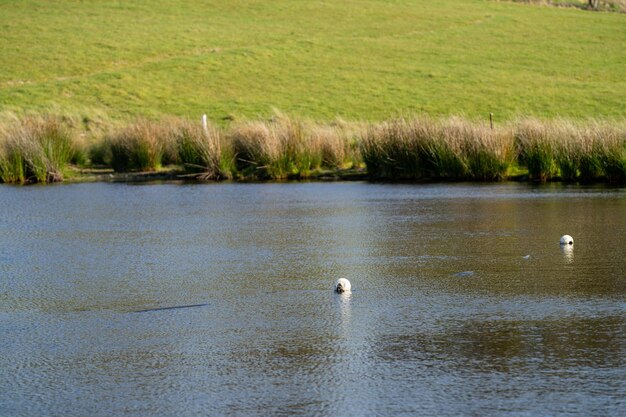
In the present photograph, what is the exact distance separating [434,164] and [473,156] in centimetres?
106

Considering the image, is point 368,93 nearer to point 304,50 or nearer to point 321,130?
point 304,50

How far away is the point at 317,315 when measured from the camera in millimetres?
8461

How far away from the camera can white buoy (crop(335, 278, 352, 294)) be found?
9414 mm

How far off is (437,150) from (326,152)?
396cm

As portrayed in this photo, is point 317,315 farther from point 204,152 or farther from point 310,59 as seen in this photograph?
point 310,59

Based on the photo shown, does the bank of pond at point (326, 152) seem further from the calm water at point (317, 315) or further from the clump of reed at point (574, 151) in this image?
the calm water at point (317, 315)

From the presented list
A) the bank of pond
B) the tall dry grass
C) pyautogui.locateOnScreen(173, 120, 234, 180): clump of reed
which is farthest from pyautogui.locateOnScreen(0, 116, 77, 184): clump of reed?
the tall dry grass

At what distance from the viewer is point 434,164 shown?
24.3 metres

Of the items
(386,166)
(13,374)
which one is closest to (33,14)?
(386,166)

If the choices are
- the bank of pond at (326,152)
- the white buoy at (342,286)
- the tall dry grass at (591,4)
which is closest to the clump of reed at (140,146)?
the bank of pond at (326,152)

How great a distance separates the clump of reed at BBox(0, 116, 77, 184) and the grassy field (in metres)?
16.3

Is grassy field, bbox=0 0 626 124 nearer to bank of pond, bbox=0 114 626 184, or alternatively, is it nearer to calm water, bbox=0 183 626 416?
bank of pond, bbox=0 114 626 184

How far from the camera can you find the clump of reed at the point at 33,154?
25.3 metres

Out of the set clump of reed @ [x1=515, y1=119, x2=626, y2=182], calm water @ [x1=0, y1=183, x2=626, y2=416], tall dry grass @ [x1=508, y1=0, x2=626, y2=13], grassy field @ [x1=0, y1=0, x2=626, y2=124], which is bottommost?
calm water @ [x1=0, y1=183, x2=626, y2=416]
